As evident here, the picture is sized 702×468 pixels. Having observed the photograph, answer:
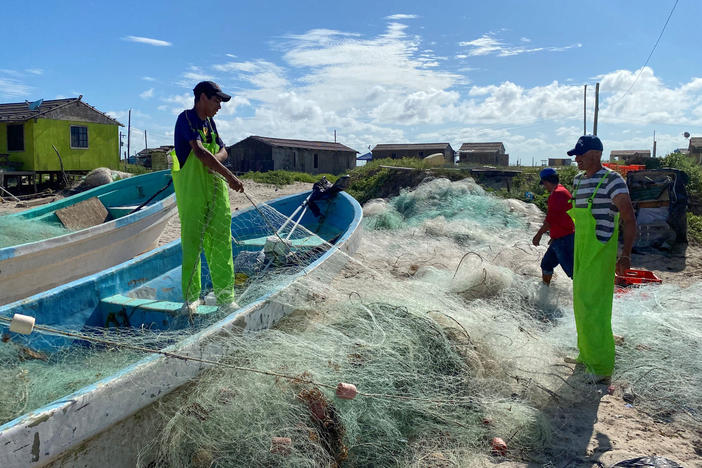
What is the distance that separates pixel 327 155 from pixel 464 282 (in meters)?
37.8

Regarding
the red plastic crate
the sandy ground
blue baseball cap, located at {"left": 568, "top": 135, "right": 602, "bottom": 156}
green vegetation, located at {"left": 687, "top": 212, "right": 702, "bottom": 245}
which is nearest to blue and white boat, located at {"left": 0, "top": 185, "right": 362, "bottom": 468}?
the sandy ground

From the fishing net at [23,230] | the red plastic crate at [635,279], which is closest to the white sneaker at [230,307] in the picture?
the fishing net at [23,230]

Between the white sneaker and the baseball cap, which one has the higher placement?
the baseball cap

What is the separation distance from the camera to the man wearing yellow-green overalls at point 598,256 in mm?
3682

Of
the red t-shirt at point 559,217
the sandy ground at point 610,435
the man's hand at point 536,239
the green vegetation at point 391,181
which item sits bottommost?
the sandy ground at point 610,435

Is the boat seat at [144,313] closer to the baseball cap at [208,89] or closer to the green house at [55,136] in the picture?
the baseball cap at [208,89]

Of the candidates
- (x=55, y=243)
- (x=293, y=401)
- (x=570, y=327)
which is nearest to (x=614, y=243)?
(x=570, y=327)

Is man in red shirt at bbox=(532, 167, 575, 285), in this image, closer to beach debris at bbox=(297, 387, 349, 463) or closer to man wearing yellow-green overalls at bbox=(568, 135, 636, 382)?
man wearing yellow-green overalls at bbox=(568, 135, 636, 382)

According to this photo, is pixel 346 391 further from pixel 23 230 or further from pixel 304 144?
pixel 304 144

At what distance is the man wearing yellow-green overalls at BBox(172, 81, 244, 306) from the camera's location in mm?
4109

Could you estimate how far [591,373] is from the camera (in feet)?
12.4

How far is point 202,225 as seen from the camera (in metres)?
4.16

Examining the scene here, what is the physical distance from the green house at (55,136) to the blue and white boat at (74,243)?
14.6m

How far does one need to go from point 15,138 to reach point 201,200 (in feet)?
75.7
